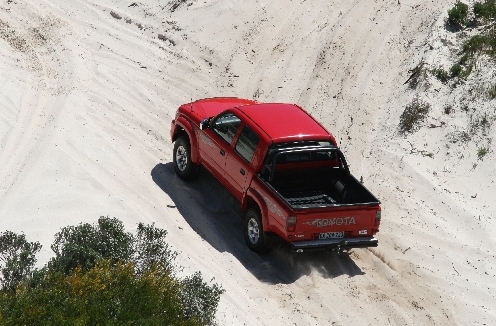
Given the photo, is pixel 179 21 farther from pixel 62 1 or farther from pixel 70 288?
pixel 70 288

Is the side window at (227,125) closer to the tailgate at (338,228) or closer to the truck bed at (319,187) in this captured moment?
the truck bed at (319,187)

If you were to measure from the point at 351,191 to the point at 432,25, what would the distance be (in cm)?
663

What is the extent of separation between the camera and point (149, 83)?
56.9 ft

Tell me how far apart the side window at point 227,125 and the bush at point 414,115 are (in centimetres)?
390

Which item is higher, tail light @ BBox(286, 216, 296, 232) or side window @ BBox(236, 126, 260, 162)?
side window @ BBox(236, 126, 260, 162)

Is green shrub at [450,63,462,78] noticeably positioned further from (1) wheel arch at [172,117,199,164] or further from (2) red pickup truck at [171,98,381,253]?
(1) wheel arch at [172,117,199,164]

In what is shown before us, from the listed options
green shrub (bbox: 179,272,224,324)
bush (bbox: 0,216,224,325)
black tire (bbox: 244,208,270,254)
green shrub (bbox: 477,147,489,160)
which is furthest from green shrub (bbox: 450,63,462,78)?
green shrub (bbox: 179,272,224,324)

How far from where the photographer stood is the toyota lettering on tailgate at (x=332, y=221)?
1145 centimetres

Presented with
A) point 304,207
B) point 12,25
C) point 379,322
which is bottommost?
point 12,25

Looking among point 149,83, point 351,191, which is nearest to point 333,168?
point 351,191

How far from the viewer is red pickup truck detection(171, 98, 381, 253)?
1148cm

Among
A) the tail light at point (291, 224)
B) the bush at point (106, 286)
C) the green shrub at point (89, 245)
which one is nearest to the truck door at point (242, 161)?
the tail light at point (291, 224)

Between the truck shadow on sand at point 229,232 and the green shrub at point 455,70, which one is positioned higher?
the green shrub at point 455,70

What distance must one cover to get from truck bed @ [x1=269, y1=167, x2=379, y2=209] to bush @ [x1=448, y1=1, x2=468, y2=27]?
20.8ft
